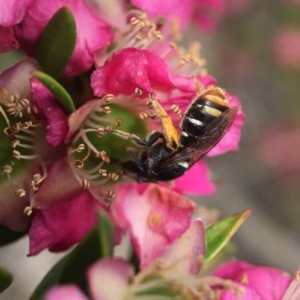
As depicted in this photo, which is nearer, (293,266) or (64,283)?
(64,283)

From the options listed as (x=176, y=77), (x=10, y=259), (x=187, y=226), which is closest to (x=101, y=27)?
(x=176, y=77)

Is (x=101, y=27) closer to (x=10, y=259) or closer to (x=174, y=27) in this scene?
(x=174, y=27)

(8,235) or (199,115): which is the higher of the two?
(199,115)

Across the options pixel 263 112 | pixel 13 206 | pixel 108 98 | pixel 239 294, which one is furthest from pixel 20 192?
pixel 263 112

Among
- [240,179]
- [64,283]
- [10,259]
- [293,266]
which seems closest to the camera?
[64,283]

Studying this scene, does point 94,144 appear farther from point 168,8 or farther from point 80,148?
point 168,8

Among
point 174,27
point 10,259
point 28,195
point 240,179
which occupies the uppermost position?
point 174,27

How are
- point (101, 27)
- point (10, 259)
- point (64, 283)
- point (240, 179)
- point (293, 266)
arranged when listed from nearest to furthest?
point (64, 283)
point (101, 27)
point (10, 259)
point (293, 266)
point (240, 179)

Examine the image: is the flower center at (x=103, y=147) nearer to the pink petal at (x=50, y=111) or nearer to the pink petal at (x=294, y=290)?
the pink petal at (x=50, y=111)
